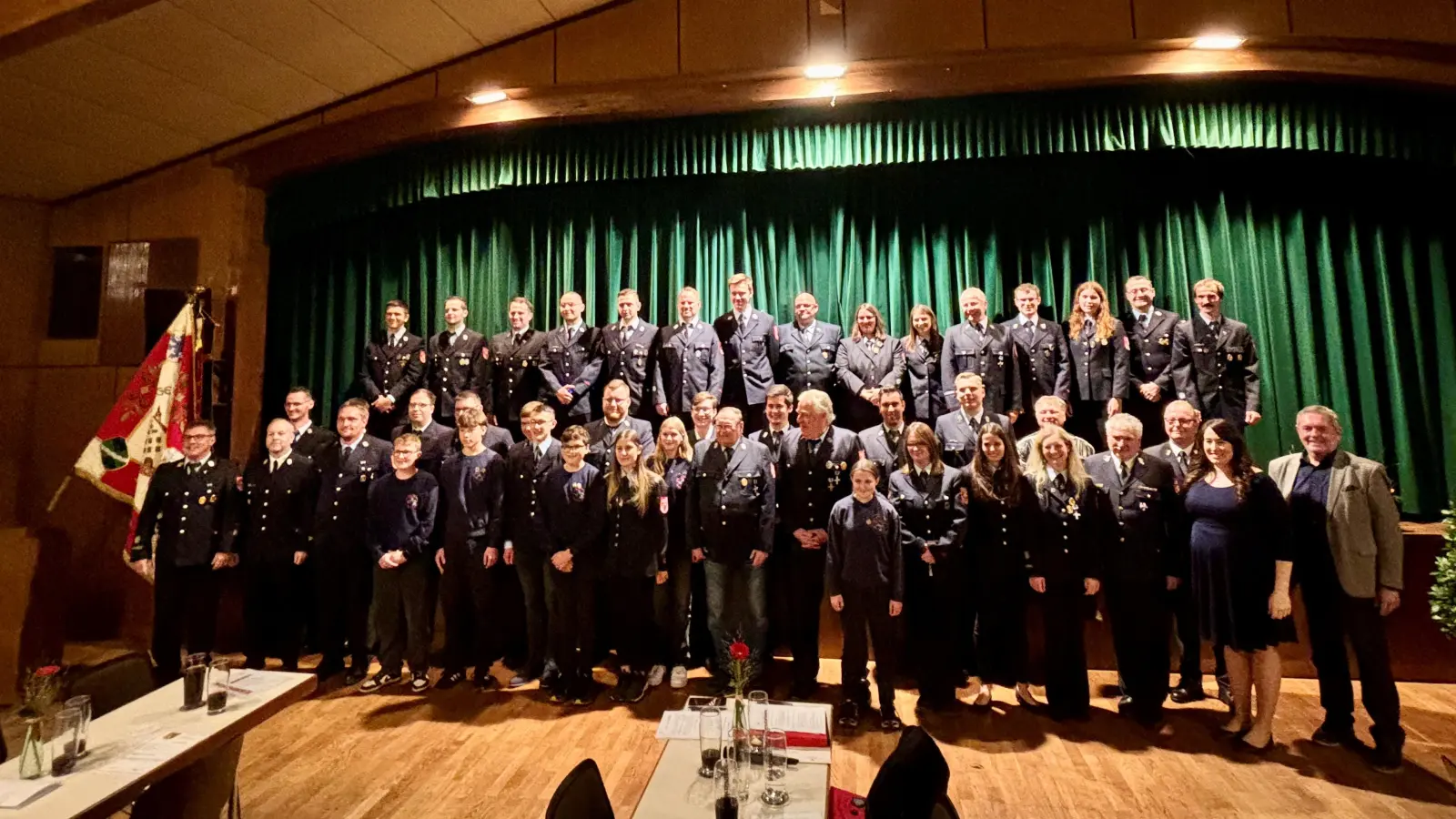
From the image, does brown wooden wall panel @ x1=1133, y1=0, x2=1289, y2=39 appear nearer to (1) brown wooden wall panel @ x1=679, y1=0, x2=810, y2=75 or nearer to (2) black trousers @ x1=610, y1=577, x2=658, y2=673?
(1) brown wooden wall panel @ x1=679, y1=0, x2=810, y2=75

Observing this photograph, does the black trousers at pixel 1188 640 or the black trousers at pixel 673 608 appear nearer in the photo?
the black trousers at pixel 1188 640

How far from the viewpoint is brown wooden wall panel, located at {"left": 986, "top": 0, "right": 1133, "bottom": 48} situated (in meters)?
4.79

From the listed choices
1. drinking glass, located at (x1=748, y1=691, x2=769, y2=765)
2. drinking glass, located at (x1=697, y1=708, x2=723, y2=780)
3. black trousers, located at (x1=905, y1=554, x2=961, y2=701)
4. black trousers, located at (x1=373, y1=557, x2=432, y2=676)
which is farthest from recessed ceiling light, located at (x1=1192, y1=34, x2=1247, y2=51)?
black trousers, located at (x1=373, y1=557, x2=432, y2=676)

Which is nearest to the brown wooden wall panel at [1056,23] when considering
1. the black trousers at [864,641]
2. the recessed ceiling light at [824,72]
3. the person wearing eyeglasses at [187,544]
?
the recessed ceiling light at [824,72]

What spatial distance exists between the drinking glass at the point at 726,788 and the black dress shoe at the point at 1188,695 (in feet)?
10.7

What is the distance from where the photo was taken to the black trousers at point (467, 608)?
427 cm

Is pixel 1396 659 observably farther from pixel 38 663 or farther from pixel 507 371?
pixel 38 663

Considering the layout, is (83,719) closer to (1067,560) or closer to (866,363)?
(1067,560)

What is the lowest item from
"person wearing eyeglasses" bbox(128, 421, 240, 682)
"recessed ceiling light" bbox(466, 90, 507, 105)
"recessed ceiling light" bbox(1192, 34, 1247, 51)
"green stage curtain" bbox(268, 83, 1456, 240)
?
"person wearing eyeglasses" bbox(128, 421, 240, 682)

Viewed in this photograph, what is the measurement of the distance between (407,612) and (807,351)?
123 inches

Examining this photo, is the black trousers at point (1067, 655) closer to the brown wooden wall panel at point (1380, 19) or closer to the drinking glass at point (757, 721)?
the drinking glass at point (757, 721)

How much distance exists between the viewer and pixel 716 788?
5.85 ft

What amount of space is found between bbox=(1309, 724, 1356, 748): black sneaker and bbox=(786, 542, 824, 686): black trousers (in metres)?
2.39

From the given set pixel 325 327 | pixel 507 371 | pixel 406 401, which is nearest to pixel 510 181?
pixel 507 371
